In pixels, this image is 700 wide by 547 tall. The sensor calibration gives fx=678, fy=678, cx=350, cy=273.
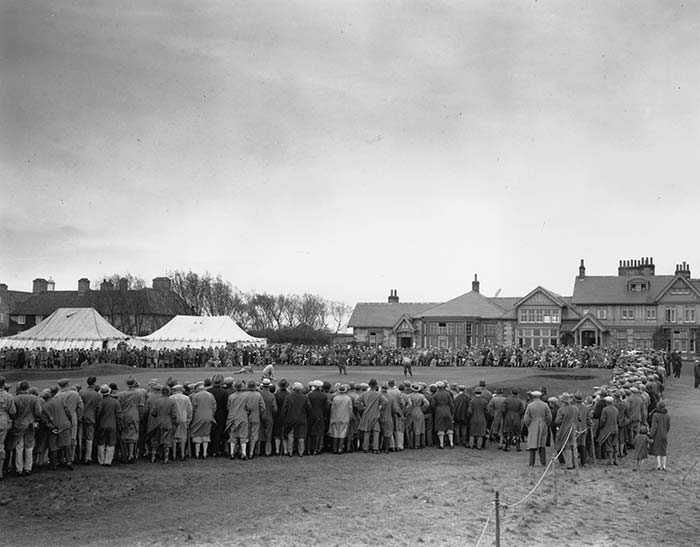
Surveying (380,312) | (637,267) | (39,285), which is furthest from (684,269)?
(39,285)

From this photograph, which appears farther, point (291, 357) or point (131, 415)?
point (291, 357)

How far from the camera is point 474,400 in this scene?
16094 mm

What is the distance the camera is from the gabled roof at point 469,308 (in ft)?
211

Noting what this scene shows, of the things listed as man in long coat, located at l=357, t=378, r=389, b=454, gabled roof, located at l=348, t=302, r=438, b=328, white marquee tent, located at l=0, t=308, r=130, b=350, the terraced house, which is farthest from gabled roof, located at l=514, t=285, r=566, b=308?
man in long coat, located at l=357, t=378, r=389, b=454

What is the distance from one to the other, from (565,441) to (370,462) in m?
3.98

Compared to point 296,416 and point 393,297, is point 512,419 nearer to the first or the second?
point 296,416

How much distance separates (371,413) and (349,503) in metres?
4.52

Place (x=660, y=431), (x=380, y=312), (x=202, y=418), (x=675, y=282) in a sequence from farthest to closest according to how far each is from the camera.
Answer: (x=380, y=312) → (x=675, y=282) → (x=202, y=418) → (x=660, y=431)

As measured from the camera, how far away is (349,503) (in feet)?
34.8

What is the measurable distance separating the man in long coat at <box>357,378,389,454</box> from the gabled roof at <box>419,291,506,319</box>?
49.7m

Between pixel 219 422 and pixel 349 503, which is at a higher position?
pixel 219 422

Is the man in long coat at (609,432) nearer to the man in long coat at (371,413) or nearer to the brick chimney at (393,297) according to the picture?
the man in long coat at (371,413)

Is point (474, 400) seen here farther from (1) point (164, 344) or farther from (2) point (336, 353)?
(1) point (164, 344)

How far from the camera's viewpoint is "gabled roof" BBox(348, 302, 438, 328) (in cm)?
7431
